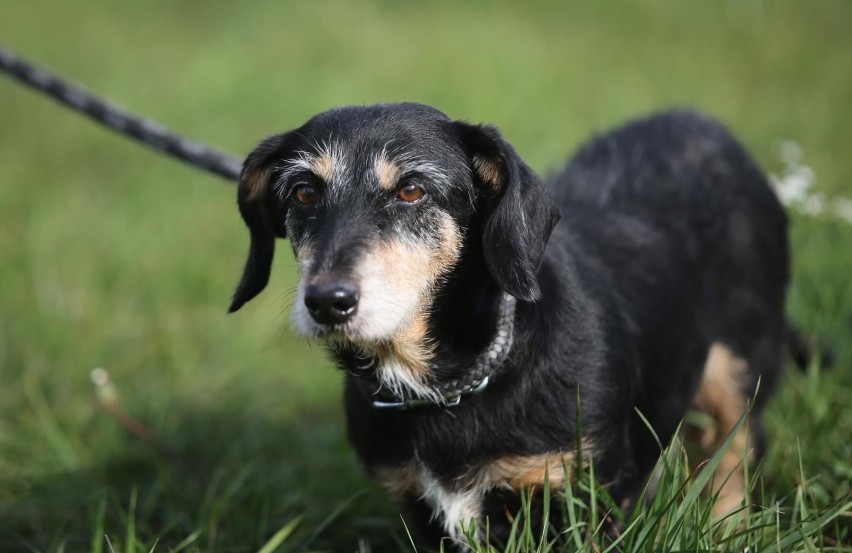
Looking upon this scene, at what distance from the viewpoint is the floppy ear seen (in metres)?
2.91

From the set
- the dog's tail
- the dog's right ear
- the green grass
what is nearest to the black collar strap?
the green grass

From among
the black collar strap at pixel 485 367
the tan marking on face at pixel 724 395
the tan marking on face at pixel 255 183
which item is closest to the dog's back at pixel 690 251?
the tan marking on face at pixel 724 395

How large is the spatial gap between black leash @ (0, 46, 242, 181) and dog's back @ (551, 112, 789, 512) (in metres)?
1.50

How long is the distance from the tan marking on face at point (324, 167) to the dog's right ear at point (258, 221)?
1.14 feet

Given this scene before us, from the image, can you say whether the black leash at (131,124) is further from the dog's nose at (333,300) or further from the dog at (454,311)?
the dog's nose at (333,300)

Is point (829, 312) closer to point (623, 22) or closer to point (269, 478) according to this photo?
point (269, 478)

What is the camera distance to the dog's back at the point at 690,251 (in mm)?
3715

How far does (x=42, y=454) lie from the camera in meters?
4.57

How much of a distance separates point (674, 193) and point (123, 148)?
19.6 ft

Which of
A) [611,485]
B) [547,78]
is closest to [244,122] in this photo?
[547,78]

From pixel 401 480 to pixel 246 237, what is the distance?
4.23m

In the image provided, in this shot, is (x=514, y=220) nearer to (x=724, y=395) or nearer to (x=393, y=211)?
(x=393, y=211)

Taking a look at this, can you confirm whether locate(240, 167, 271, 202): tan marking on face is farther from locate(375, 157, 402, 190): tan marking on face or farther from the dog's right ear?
locate(375, 157, 402, 190): tan marking on face

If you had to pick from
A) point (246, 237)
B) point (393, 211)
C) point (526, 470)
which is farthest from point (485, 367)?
point (246, 237)
